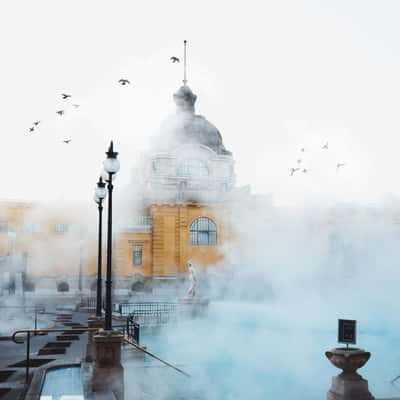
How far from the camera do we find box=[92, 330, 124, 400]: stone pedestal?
908 centimetres

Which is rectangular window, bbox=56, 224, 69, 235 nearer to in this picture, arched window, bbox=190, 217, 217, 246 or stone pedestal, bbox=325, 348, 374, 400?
arched window, bbox=190, 217, 217, 246

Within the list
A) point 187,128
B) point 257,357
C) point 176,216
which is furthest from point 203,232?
point 257,357

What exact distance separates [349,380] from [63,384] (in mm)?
5319

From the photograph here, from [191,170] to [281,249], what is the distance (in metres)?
19.6

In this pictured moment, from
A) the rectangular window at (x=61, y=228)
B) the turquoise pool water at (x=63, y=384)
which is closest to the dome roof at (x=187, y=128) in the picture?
the rectangular window at (x=61, y=228)

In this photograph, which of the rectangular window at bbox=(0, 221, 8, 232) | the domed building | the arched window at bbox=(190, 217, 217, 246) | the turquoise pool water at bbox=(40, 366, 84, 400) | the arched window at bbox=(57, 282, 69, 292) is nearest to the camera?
the turquoise pool water at bbox=(40, 366, 84, 400)

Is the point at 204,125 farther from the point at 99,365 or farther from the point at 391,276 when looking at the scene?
the point at 99,365

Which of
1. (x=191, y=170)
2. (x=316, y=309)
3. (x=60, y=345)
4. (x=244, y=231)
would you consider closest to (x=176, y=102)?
(x=191, y=170)

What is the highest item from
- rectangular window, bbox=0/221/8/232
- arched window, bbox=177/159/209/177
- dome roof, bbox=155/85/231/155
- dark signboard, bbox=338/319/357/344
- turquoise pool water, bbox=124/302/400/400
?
dome roof, bbox=155/85/231/155

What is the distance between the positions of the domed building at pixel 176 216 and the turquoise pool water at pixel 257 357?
17.5m

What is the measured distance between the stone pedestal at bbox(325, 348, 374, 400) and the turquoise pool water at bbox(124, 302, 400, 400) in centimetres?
279

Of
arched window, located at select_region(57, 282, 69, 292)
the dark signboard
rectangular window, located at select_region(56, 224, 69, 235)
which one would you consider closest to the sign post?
the dark signboard

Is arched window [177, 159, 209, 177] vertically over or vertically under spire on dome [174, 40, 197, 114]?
under

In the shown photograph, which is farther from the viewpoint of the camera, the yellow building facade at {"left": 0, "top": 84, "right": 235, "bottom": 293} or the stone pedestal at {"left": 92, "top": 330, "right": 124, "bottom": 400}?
the yellow building facade at {"left": 0, "top": 84, "right": 235, "bottom": 293}
